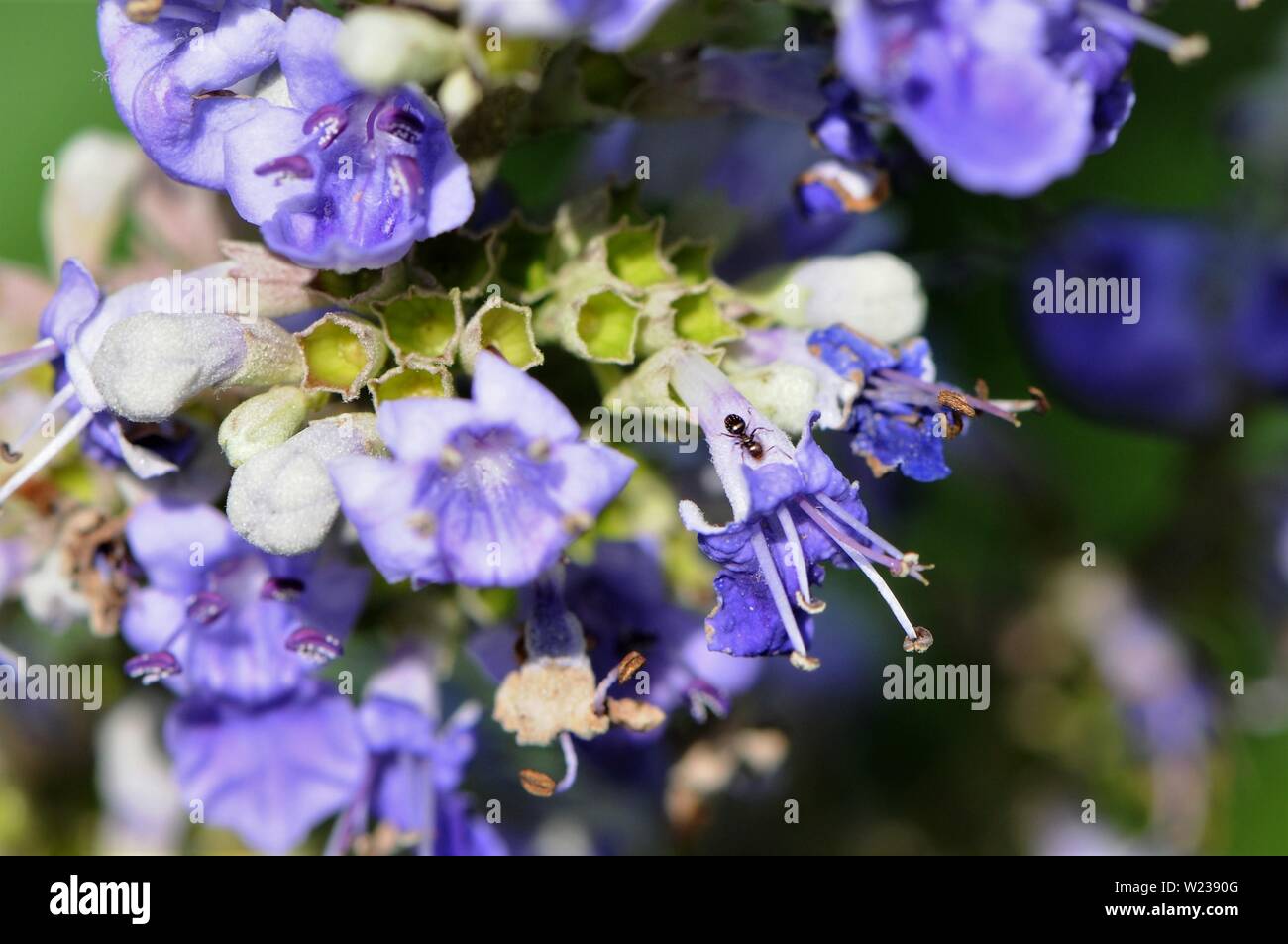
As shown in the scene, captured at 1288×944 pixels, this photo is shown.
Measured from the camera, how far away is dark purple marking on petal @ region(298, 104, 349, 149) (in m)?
2.40

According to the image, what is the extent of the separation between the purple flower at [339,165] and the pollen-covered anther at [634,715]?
919mm

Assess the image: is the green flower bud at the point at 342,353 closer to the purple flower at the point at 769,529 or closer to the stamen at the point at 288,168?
the stamen at the point at 288,168

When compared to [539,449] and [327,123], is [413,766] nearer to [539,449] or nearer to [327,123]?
[539,449]

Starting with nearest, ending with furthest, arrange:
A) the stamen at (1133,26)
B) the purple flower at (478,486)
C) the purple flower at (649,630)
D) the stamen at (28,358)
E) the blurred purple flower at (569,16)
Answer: the blurred purple flower at (569,16), the purple flower at (478,486), the stamen at (1133,26), the stamen at (28,358), the purple flower at (649,630)

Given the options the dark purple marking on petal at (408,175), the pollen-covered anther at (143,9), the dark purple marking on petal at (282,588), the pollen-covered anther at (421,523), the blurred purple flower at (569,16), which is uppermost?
the pollen-covered anther at (143,9)

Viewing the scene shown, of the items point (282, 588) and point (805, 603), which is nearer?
point (805, 603)

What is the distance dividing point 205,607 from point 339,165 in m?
0.89

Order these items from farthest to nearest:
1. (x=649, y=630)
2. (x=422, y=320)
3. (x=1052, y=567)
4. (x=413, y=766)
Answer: (x=1052, y=567), (x=413, y=766), (x=649, y=630), (x=422, y=320)

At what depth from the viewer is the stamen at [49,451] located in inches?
105

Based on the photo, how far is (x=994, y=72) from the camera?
2260 millimetres

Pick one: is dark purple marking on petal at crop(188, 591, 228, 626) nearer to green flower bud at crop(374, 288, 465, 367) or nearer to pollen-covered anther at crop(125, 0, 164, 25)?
green flower bud at crop(374, 288, 465, 367)

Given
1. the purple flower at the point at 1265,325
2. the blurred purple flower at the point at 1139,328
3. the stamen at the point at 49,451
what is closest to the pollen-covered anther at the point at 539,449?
the stamen at the point at 49,451

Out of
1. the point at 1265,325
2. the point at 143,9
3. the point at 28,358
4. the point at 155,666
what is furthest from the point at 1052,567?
the point at 143,9

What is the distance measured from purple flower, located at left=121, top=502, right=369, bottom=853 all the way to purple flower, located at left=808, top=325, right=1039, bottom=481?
0.99 metres
